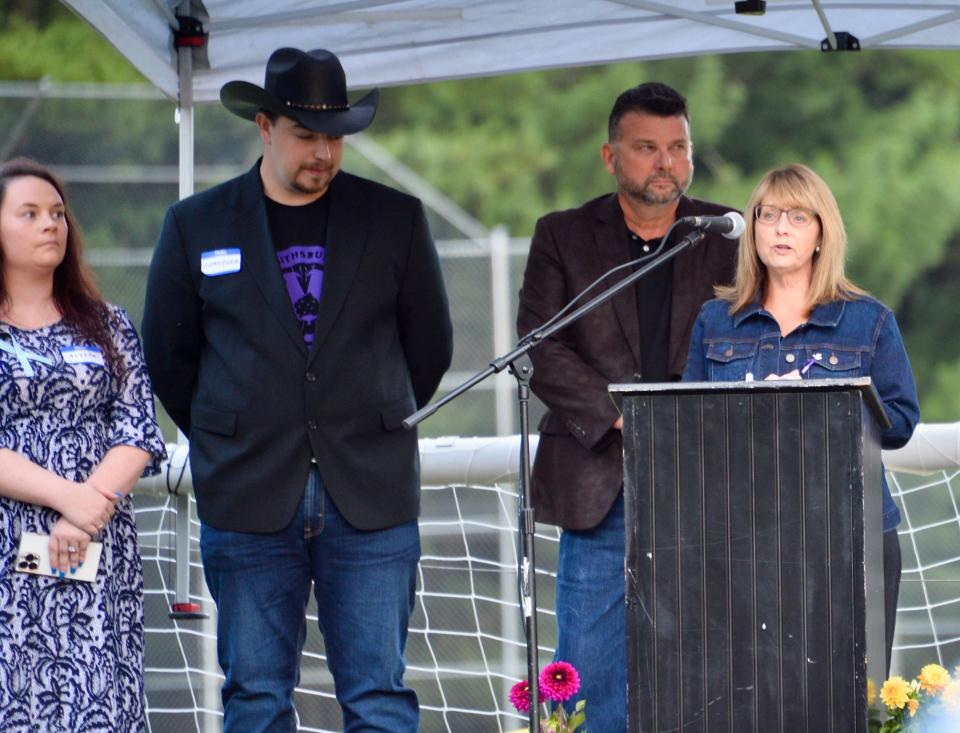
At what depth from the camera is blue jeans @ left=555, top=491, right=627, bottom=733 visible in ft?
15.4

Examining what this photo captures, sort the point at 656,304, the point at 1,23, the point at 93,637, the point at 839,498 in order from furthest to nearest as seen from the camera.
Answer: the point at 1,23
the point at 656,304
the point at 93,637
the point at 839,498

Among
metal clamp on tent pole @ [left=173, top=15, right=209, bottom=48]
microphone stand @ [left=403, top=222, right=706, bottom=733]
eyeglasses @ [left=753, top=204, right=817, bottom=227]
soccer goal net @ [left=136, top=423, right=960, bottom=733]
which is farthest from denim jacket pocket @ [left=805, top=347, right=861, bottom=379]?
metal clamp on tent pole @ [left=173, top=15, right=209, bottom=48]

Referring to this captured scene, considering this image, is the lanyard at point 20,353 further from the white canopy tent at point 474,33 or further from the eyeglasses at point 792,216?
the eyeglasses at point 792,216

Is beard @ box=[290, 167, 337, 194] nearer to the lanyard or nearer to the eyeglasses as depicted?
the lanyard

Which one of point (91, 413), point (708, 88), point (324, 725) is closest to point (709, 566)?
point (91, 413)

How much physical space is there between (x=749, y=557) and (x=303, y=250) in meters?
1.50

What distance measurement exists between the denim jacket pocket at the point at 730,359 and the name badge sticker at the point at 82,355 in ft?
4.70

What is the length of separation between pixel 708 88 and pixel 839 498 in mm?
Answer: 15410

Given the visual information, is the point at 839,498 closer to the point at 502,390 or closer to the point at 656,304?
the point at 656,304

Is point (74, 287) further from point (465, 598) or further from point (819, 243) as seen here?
point (465, 598)

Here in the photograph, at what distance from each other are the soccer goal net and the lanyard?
883mm

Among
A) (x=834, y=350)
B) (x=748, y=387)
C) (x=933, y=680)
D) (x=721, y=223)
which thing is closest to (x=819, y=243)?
(x=834, y=350)

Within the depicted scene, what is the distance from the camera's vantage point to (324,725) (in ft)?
32.1

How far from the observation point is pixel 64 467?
4.22 metres
